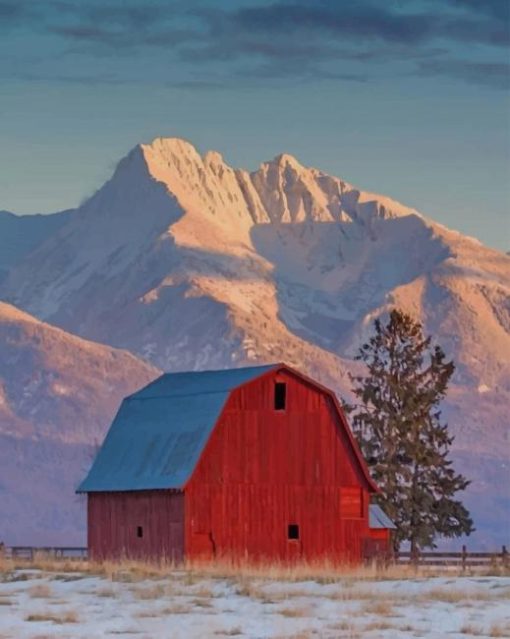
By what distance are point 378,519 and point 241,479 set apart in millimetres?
7169

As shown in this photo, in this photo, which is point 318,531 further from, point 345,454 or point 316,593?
point 316,593

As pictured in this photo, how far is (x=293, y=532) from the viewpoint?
6506 cm

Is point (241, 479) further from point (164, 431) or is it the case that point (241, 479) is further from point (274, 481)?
point (164, 431)

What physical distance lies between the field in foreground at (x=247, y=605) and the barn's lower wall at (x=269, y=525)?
14.1m

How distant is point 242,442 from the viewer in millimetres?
63750

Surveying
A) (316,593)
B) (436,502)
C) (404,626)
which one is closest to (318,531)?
(436,502)

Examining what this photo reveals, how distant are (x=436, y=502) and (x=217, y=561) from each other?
16.1 m

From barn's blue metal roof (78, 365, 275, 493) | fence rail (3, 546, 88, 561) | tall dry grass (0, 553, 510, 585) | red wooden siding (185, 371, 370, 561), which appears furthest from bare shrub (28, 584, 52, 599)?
red wooden siding (185, 371, 370, 561)

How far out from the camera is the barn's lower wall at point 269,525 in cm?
6322

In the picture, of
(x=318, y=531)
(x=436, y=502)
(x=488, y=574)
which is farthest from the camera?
(x=436, y=502)

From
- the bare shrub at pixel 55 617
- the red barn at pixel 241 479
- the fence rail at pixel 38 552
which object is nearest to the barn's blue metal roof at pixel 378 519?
the red barn at pixel 241 479

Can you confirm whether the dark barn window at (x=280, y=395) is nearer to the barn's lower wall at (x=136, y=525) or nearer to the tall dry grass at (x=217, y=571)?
the barn's lower wall at (x=136, y=525)

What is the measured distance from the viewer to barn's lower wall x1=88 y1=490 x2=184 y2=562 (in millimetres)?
63188

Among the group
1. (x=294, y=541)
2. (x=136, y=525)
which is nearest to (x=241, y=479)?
(x=294, y=541)
